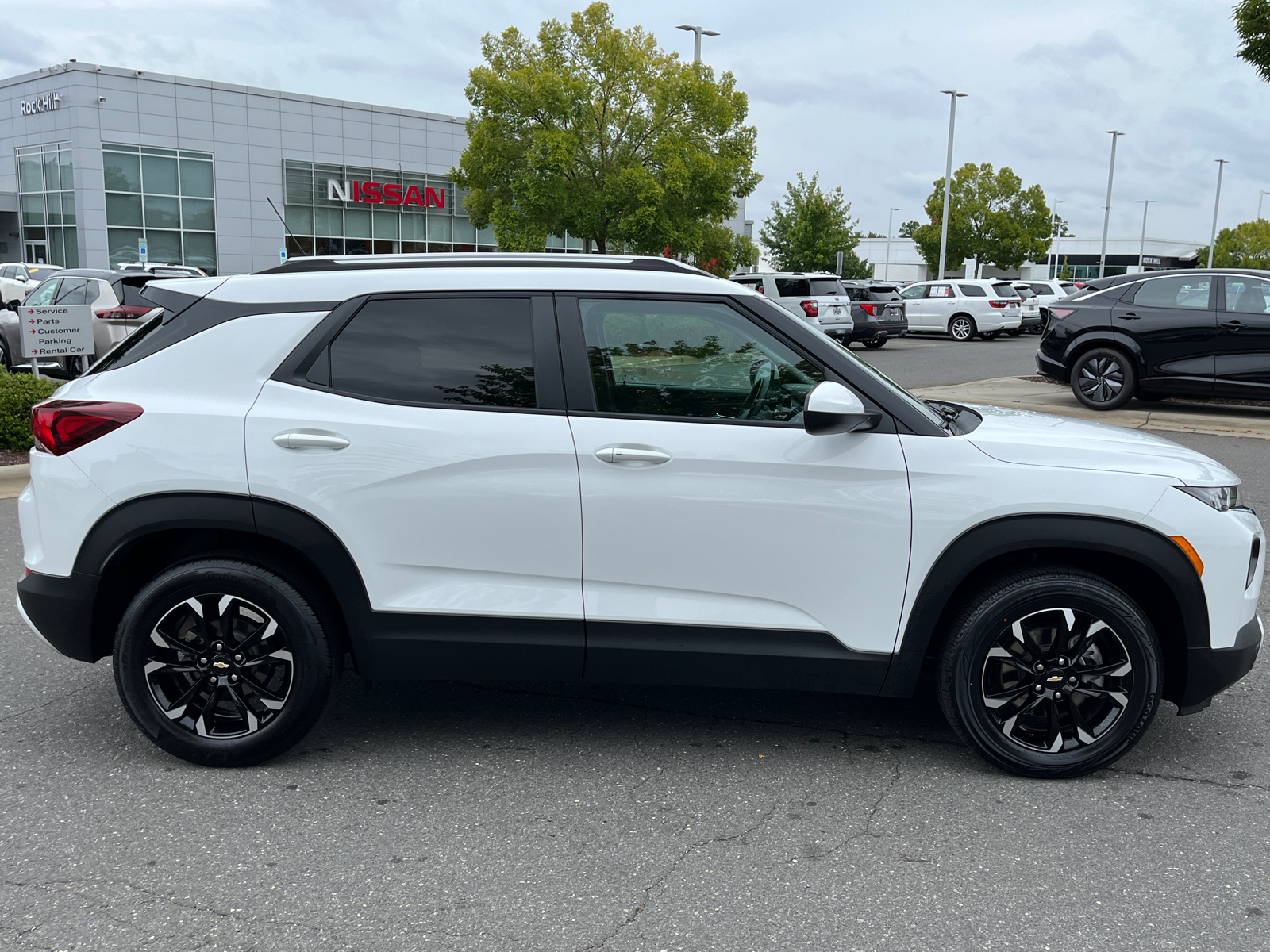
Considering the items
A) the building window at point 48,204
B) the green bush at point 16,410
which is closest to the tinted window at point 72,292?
the green bush at point 16,410

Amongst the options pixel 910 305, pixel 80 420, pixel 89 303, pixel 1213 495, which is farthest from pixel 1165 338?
pixel 910 305

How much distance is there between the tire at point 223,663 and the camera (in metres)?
3.68

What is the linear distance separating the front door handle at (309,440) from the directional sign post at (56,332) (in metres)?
8.12

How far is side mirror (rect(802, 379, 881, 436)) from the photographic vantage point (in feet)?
11.3

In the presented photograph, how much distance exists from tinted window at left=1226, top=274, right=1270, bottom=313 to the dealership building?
3152cm

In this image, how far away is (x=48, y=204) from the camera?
43750 millimetres

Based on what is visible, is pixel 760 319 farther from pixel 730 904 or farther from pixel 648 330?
pixel 730 904

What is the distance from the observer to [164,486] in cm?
367

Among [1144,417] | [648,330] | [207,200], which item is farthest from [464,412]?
[207,200]

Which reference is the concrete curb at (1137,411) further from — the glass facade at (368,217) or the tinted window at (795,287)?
the glass facade at (368,217)

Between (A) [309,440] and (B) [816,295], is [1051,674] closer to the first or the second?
(A) [309,440]

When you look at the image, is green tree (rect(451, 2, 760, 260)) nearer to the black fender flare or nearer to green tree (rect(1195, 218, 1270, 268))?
the black fender flare

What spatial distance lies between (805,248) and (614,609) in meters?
47.8

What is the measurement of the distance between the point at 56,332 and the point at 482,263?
8.43 m
